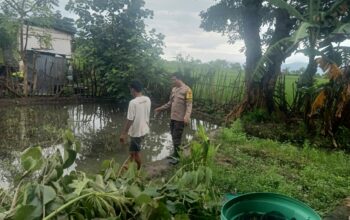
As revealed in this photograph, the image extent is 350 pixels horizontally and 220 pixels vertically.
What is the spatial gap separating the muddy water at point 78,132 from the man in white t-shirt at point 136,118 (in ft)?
3.45

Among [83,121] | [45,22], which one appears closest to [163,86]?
[83,121]

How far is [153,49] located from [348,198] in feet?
36.4

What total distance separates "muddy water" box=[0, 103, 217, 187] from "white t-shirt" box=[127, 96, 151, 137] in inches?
47.2

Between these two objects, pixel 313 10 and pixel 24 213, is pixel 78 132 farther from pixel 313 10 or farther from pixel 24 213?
pixel 24 213

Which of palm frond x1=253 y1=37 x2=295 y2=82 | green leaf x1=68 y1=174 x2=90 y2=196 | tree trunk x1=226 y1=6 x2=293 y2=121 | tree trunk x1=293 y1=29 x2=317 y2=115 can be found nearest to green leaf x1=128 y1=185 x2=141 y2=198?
green leaf x1=68 y1=174 x2=90 y2=196

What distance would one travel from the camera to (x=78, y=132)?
30.5 ft

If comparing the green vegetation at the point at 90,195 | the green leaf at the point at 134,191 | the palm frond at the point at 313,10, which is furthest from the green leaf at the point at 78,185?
the palm frond at the point at 313,10

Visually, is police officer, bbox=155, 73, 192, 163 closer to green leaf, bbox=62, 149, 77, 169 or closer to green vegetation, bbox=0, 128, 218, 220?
green vegetation, bbox=0, 128, 218, 220

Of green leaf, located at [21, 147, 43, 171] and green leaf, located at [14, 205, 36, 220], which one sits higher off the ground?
green leaf, located at [21, 147, 43, 171]

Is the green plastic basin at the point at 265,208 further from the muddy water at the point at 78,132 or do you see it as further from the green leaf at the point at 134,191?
the muddy water at the point at 78,132

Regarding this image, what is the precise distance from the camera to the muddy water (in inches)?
270

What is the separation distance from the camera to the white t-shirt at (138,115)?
5609 millimetres

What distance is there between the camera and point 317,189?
4.90 meters

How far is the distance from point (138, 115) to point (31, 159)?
3914 mm
